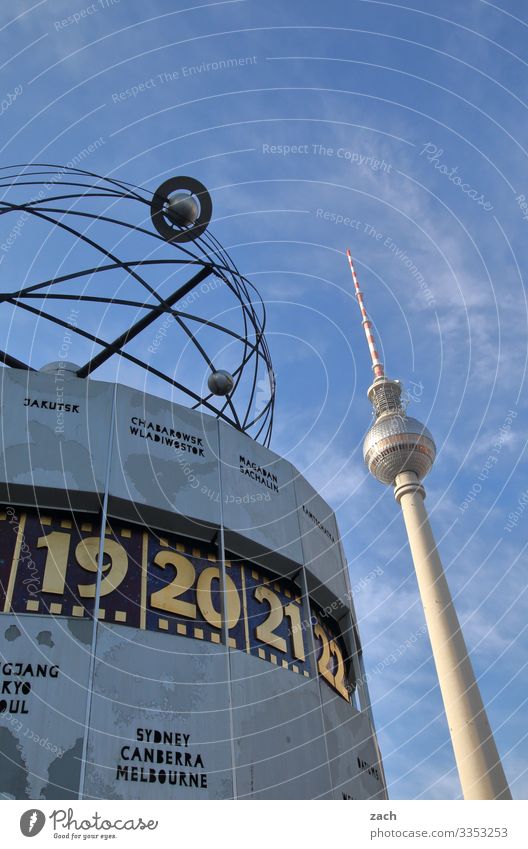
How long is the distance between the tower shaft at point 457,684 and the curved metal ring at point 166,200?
50.6 metres

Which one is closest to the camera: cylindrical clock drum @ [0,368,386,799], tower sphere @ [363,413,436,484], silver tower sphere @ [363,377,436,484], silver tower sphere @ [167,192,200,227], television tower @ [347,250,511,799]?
cylindrical clock drum @ [0,368,386,799]

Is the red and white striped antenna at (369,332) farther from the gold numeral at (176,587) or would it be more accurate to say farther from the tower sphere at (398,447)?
the gold numeral at (176,587)

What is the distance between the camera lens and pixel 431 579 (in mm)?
65062

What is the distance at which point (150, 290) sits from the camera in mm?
15438

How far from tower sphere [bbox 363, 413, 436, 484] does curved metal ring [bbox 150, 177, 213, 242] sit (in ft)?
205

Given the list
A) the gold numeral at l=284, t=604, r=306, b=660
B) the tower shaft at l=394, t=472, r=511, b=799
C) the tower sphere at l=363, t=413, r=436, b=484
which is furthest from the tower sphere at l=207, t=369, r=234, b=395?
the tower sphere at l=363, t=413, r=436, b=484

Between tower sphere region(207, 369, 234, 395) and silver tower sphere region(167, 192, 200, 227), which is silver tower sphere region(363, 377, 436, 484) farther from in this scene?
silver tower sphere region(167, 192, 200, 227)

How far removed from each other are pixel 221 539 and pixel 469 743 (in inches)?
2003

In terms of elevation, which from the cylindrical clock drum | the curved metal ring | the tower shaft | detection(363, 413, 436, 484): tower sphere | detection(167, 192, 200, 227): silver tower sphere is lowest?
the cylindrical clock drum

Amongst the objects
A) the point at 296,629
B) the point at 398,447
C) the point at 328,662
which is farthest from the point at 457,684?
the point at 296,629

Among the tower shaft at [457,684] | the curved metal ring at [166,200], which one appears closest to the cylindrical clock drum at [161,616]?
the curved metal ring at [166,200]

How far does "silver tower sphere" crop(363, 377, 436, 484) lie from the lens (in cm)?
7538

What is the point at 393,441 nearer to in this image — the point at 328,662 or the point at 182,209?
the point at 328,662

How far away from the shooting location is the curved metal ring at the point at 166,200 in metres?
14.1
